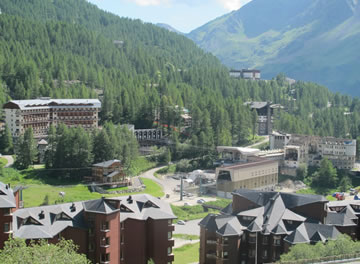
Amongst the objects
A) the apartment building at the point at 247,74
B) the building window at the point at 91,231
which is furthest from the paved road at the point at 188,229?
the apartment building at the point at 247,74

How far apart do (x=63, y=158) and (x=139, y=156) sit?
14.8 metres

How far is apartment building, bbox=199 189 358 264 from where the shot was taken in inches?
1678

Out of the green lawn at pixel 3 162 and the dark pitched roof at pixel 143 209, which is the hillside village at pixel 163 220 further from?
the green lawn at pixel 3 162

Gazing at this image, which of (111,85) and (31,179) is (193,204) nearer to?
(31,179)

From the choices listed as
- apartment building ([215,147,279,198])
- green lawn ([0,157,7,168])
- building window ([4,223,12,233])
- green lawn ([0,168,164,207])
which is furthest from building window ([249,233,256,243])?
green lawn ([0,157,7,168])

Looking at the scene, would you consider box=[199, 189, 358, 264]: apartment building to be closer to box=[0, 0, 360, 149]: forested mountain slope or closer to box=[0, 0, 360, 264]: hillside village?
box=[0, 0, 360, 264]: hillside village

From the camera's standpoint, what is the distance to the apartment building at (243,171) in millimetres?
75812

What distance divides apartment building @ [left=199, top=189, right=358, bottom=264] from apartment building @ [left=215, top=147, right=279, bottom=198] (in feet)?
89.7

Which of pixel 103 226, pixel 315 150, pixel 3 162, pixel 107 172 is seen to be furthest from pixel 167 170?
pixel 103 226

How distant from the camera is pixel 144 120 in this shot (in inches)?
3728

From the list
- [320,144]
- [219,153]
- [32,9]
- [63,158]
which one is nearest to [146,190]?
[63,158]

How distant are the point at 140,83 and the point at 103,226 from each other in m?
73.6

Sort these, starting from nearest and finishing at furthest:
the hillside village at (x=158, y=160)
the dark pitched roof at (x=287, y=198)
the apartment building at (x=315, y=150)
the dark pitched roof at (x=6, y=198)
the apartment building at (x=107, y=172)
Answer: the dark pitched roof at (x=6, y=198) < the hillside village at (x=158, y=160) < the dark pitched roof at (x=287, y=198) < the apartment building at (x=107, y=172) < the apartment building at (x=315, y=150)

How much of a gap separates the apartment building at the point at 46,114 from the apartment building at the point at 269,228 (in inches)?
1734
